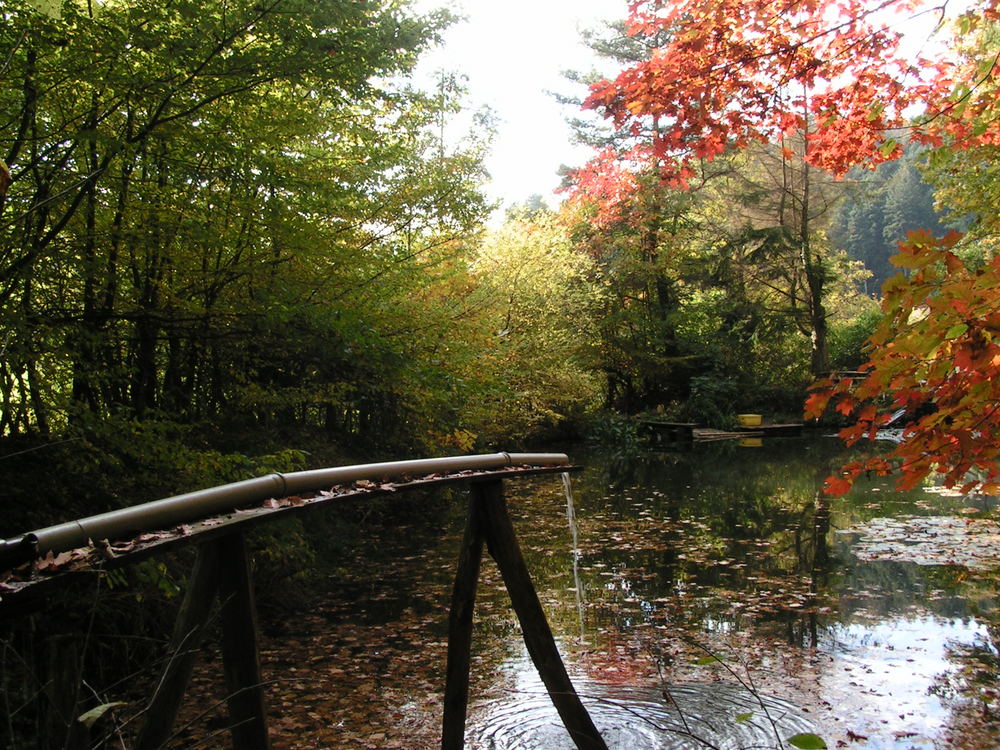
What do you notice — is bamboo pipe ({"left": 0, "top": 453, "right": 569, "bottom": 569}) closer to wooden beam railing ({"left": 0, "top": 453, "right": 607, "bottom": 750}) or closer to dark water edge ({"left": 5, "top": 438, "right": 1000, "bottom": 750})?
wooden beam railing ({"left": 0, "top": 453, "right": 607, "bottom": 750})

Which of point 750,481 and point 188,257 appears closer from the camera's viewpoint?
point 188,257

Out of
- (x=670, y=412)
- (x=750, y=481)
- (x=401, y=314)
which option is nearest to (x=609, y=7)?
(x=670, y=412)

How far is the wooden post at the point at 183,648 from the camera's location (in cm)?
221

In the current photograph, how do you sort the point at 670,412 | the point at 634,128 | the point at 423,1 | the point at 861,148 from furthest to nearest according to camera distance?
the point at 670,412
the point at 423,1
the point at 634,128
the point at 861,148

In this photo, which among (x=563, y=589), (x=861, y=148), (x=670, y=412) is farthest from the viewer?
(x=670, y=412)

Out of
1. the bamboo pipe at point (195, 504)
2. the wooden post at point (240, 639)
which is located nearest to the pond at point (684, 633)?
the bamboo pipe at point (195, 504)

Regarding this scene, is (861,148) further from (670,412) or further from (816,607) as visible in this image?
(670,412)

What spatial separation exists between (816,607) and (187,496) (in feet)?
19.1

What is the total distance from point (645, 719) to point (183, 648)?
8.54ft

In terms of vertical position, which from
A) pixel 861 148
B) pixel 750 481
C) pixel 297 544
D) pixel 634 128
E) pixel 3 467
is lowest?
pixel 750 481

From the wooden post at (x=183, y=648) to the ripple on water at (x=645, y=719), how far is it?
2433 millimetres

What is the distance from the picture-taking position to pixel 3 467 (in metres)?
5.18

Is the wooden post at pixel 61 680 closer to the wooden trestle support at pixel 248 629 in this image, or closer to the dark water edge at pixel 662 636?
the wooden trestle support at pixel 248 629

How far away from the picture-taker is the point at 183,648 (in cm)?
239
